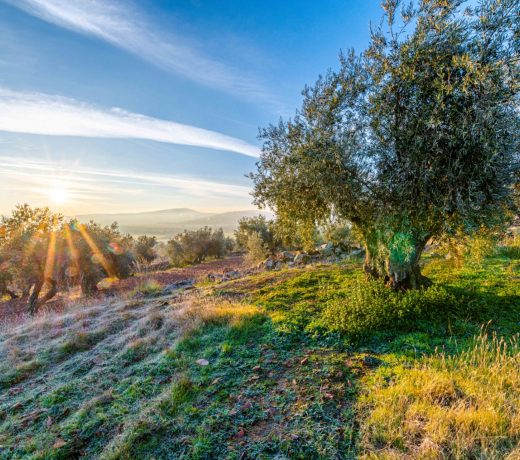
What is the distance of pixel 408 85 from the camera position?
6.88m

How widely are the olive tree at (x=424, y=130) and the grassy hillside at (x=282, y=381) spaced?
111 inches

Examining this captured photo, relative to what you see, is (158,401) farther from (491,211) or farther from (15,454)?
(491,211)

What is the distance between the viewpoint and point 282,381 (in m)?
5.35

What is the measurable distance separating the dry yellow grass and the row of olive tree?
18485 mm

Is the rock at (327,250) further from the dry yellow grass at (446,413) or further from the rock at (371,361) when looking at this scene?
the dry yellow grass at (446,413)

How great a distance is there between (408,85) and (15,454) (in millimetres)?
10986

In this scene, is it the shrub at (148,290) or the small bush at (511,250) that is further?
the shrub at (148,290)

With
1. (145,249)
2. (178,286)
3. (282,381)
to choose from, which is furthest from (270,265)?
(145,249)

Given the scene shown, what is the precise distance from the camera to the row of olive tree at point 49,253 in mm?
15516

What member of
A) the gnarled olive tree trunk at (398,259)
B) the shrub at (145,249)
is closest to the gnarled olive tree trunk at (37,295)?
the shrub at (145,249)

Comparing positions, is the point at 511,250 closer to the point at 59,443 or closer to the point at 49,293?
the point at 59,443

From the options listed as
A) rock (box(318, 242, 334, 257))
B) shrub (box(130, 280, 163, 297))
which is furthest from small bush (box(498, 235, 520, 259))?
shrub (box(130, 280, 163, 297))

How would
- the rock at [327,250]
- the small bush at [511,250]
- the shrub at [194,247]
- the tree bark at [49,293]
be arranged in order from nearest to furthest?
the small bush at [511,250] < the tree bark at [49,293] < the rock at [327,250] < the shrub at [194,247]

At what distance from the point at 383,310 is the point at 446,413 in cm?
397
